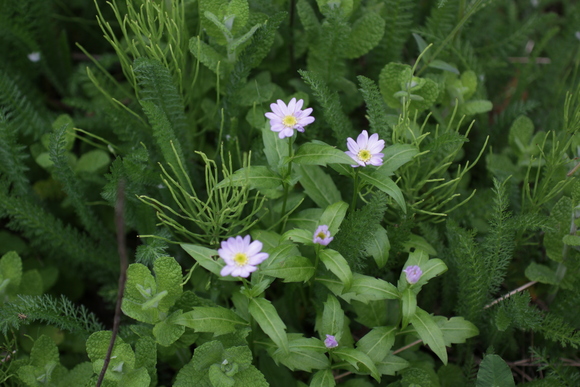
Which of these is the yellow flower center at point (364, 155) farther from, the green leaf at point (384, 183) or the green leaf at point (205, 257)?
the green leaf at point (205, 257)

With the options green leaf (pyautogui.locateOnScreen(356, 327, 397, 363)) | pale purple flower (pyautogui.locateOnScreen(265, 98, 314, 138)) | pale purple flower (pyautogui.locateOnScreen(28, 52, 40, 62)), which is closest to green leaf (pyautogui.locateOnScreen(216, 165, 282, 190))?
pale purple flower (pyautogui.locateOnScreen(265, 98, 314, 138))

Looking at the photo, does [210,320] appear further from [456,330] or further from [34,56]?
[34,56]

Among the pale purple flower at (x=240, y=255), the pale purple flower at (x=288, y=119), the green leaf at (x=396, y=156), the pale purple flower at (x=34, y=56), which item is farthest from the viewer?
the pale purple flower at (x=34, y=56)

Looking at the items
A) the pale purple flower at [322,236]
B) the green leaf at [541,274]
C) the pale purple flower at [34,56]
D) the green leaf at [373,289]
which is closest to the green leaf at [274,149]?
the pale purple flower at [322,236]

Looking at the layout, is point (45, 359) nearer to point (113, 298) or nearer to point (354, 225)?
point (113, 298)

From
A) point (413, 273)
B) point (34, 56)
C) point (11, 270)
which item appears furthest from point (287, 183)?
point (34, 56)

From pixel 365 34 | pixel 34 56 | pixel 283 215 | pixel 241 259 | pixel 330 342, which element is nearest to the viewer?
pixel 241 259
